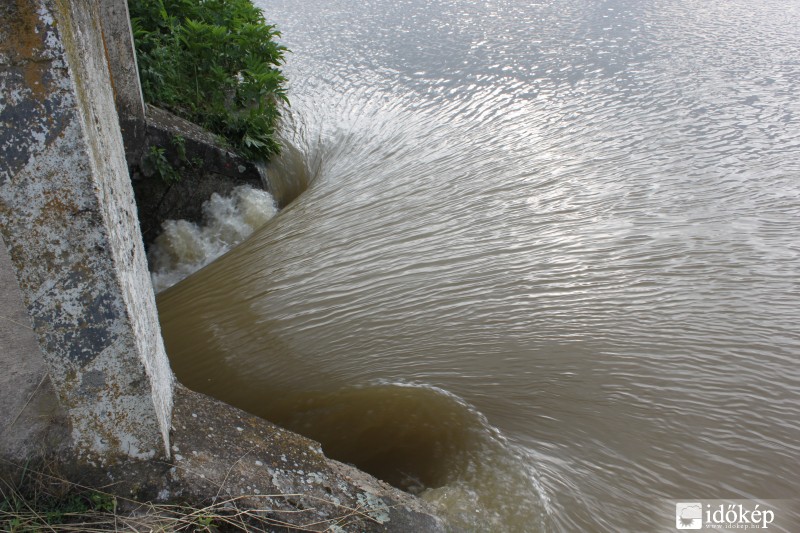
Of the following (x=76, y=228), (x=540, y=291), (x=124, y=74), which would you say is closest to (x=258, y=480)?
(x=76, y=228)

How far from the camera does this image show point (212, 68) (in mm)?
6578

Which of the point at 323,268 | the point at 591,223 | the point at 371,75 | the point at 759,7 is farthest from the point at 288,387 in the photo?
the point at 759,7

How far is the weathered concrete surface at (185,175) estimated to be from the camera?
18.2 feet

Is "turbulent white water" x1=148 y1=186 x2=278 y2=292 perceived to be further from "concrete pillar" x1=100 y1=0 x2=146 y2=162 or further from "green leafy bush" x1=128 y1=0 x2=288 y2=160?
"concrete pillar" x1=100 y1=0 x2=146 y2=162

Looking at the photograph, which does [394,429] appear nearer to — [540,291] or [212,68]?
[540,291]

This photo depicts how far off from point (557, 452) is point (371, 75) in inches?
237

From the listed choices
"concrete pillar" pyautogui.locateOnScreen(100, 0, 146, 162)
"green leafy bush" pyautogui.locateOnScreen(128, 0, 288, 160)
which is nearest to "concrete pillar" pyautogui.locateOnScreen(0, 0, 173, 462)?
"concrete pillar" pyautogui.locateOnScreen(100, 0, 146, 162)

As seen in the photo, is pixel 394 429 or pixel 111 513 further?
pixel 394 429

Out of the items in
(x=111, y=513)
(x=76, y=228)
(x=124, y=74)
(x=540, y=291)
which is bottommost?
(x=111, y=513)

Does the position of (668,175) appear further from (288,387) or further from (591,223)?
(288,387)

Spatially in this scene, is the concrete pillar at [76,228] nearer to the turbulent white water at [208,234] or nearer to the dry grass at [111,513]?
the dry grass at [111,513]

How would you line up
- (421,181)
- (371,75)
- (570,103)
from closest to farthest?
(421,181) < (570,103) < (371,75)

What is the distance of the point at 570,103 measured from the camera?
6.90m

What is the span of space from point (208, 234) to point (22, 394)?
314 centimetres
